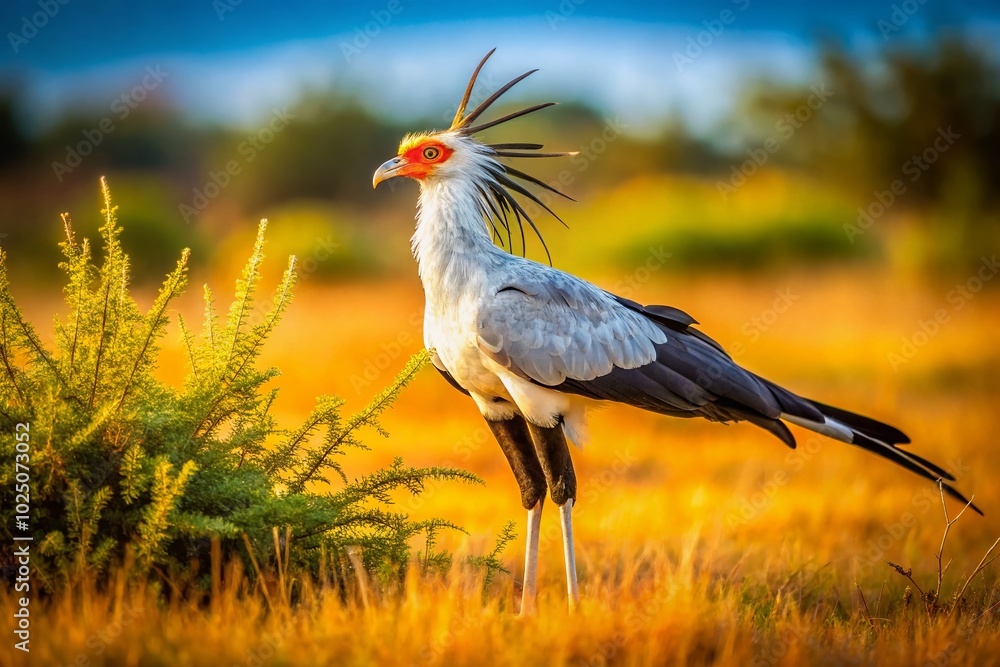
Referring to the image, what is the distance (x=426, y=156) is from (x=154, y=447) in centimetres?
218

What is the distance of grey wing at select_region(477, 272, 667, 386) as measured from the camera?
4.74m

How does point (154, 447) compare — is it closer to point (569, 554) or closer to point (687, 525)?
point (569, 554)

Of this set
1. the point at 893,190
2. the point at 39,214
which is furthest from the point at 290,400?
the point at 893,190

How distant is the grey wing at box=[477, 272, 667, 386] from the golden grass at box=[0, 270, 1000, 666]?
113cm

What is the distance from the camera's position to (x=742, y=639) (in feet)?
13.0

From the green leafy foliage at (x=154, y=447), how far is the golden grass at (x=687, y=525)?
0.93 ft

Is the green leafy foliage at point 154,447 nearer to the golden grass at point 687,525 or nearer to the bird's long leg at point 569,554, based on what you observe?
the golden grass at point 687,525

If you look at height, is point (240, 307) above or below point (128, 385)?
above

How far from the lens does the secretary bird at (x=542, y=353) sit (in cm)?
482

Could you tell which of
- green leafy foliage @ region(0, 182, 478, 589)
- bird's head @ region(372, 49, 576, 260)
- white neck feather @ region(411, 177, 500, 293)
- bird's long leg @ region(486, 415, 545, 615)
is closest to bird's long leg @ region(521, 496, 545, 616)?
bird's long leg @ region(486, 415, 545, 615)

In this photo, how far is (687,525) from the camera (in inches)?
327

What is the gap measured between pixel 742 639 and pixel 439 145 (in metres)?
3.06

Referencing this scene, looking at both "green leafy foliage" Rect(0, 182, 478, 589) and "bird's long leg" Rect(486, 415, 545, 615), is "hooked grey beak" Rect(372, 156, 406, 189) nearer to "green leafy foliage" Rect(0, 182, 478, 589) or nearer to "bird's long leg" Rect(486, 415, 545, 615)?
"green leafy foliage" Rect(0, 182, 478, 589)

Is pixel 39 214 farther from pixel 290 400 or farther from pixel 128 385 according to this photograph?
pixel 128 385
